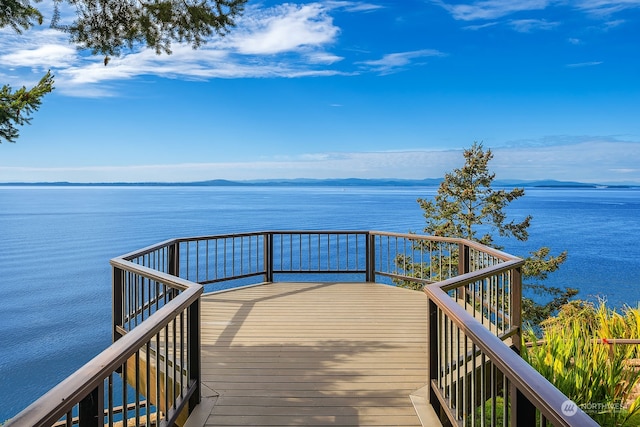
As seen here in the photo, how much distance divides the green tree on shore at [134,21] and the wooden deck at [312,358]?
11.3 feet

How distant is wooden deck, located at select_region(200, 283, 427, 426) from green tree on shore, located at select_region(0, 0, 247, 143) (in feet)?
11.3

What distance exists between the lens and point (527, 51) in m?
32.3

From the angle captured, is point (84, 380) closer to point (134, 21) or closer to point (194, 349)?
point (194, 349)

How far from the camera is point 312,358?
4238mm

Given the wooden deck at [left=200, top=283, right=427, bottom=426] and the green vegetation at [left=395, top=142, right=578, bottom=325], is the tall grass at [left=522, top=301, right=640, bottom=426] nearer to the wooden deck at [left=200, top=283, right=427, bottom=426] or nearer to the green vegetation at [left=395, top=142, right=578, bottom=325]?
the wooden deck at [left=200, top=283, right=427, bottom=426]

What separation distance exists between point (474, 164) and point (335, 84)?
1372 centimetres

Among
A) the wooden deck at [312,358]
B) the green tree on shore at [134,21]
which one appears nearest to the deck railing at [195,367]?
the wooden deck at [312,358]

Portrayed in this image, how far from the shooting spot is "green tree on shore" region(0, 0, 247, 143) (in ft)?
14.4

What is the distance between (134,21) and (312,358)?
404 centimetres

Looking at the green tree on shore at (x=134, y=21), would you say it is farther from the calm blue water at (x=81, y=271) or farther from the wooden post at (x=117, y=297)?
the calm blue water at (x=81, y=271)

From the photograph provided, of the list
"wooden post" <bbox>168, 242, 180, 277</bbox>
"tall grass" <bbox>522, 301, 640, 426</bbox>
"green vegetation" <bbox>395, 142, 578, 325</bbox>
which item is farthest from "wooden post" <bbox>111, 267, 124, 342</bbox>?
"green vegetation" <bbox>395, 142, 578, 325</bbox>

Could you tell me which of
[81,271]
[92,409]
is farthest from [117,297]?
[81,271]

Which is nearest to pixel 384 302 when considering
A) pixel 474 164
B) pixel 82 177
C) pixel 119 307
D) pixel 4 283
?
pixel 119 307

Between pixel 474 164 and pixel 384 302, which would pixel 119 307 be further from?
pixel 474 164
